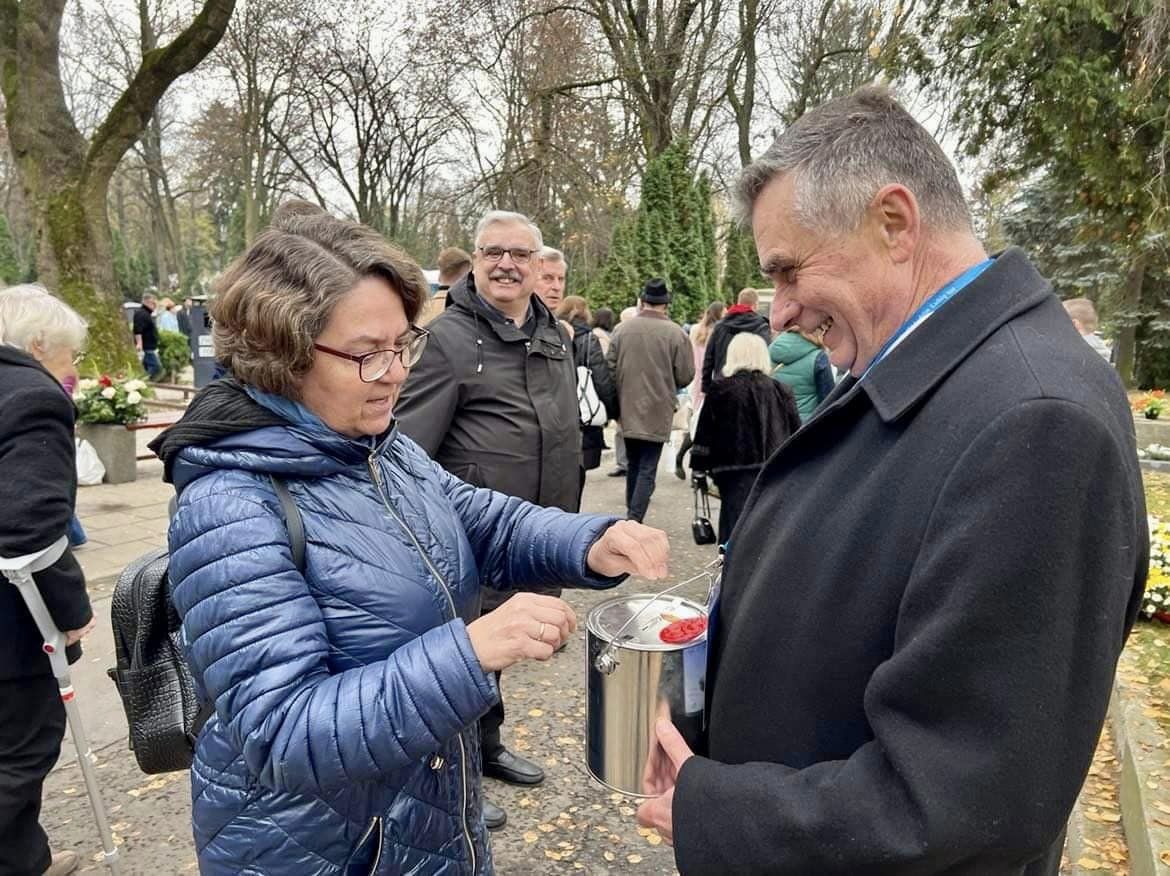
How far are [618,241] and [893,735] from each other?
16528 millimetres

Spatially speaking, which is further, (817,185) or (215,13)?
(215,13)

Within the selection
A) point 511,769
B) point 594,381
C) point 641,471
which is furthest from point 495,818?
point 641,471

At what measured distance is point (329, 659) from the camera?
137 cm

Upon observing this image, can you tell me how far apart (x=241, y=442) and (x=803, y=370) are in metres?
5.22

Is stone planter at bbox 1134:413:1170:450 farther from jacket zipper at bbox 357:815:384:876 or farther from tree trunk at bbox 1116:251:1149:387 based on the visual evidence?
jacket zipper at bbox 357:815:384:876

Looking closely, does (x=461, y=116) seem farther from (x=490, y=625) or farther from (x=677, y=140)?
(x=490, y=625)

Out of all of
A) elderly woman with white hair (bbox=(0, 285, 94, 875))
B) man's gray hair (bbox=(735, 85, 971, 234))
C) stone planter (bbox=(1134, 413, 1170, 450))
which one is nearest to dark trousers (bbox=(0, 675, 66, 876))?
elderly woman with white hair (bbox=(0, 285, 94, 875))

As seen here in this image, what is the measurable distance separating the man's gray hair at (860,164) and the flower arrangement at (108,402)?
829cm

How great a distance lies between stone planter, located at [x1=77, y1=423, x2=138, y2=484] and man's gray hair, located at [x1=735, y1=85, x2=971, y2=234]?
834 cm

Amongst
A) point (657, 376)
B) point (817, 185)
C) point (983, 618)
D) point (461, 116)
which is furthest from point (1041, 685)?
point (461, 116)

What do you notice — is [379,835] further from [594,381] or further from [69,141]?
[69,141]

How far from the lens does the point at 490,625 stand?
50.6 inches

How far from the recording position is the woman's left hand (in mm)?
1705

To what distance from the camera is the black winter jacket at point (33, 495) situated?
2.26 m
